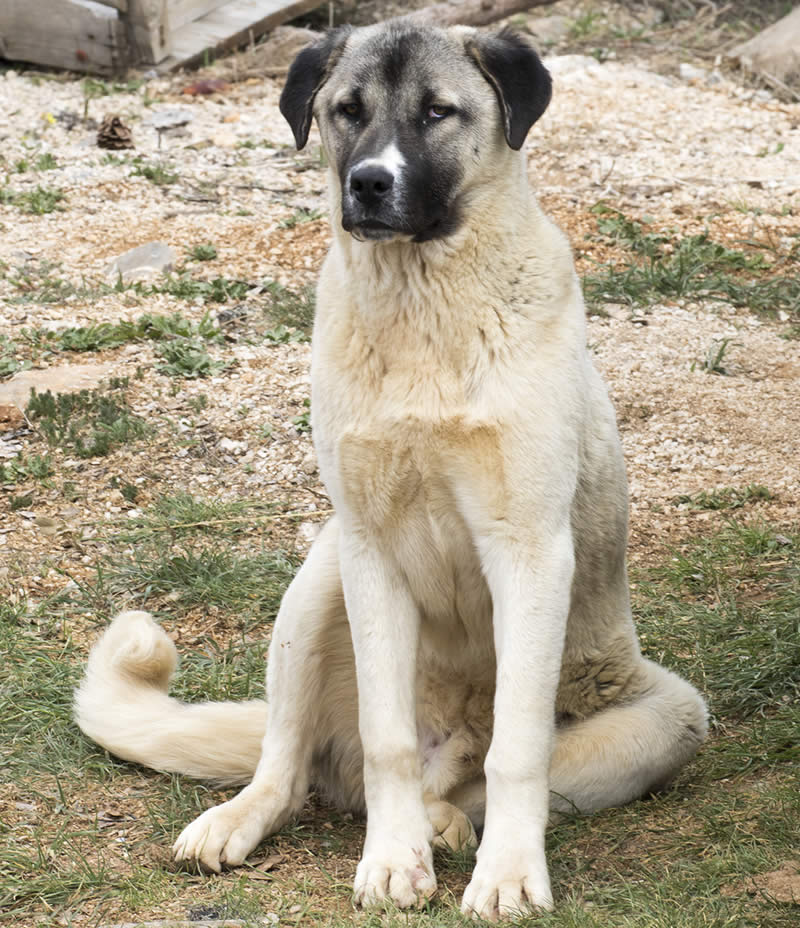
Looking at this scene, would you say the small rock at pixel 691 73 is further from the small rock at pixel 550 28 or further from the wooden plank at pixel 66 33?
the wooden plank at pixel 66 33

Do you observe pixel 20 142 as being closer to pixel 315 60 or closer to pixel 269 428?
pixel 269 428

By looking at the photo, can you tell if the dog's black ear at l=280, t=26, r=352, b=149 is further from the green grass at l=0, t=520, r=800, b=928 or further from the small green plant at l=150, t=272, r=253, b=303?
the small green plant at l=150, t=272, r=253, b=303

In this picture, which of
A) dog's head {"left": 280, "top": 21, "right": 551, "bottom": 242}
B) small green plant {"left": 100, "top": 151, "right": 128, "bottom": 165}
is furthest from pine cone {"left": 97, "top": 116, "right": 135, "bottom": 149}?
dog's head {"left": 280, "top": 21, "right": 551, "bottom": 242}

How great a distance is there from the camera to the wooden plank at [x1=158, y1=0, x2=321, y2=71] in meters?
10.5

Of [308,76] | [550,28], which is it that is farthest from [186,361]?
[550,28]

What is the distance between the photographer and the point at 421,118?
3.27 m

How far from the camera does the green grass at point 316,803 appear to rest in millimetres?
3076

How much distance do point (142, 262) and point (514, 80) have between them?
4328mm

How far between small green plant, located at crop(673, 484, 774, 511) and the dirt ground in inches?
0.9

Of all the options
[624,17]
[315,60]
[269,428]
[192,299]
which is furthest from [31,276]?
[624,17]

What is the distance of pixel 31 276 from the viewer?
7250mm

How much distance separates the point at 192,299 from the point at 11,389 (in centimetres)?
124

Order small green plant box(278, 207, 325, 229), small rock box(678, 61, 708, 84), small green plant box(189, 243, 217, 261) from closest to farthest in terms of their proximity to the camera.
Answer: small green plant box(189, 243, 217, 261) < small green plant box(278, 207, 325, 229) < small rock box(678, 61, 708, 84)

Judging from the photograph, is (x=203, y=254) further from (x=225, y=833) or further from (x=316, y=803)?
(x=225, y=833)
